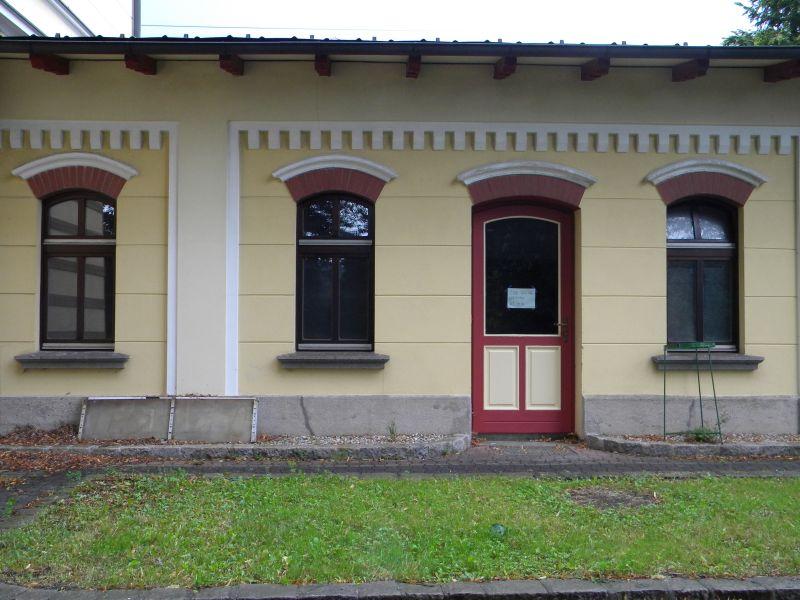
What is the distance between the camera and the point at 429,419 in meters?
8.42

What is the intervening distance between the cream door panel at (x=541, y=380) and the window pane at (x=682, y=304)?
154 cm

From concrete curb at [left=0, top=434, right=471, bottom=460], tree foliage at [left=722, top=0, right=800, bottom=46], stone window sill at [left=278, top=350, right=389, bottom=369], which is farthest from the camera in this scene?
tree foliage at [left=722, top=0, right=800, bottom=46]

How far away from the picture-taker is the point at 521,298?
888cm

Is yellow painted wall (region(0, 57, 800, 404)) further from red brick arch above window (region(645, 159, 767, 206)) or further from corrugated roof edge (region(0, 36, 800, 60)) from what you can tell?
corrugated roof edge (region(0, 36, 800, 60))

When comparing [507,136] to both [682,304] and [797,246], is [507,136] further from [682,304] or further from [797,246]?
[797,246]

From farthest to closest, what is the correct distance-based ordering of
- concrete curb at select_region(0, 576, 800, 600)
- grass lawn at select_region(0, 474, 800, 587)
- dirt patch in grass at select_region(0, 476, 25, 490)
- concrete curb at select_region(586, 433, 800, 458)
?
concrete curb at select_region(586, 433, 800, 458) < dirt patch in grass at select_region(0, 476, 25, 490) < grass lawn at select_region(0, 474, 800, 587) < concrete curb at select_region(0, 576, 800, 600)

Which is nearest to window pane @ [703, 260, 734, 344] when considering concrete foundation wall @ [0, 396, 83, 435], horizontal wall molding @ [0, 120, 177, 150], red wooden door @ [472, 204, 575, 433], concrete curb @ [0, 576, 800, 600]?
red wooden door @ [472, 204, 575, 433]

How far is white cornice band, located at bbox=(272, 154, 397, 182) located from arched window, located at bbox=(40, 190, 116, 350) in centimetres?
225

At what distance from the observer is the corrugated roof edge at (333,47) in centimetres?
777

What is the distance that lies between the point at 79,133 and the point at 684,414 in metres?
8.13

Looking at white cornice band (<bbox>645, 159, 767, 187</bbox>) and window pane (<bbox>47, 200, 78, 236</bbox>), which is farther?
window pane (<bbox>47, 200, 78, 236</bbox>)

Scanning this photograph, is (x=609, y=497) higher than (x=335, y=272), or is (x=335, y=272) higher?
(x=335, y=272)

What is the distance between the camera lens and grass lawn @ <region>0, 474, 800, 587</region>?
4398 mm

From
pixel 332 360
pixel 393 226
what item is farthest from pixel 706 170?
pixel 332 360
